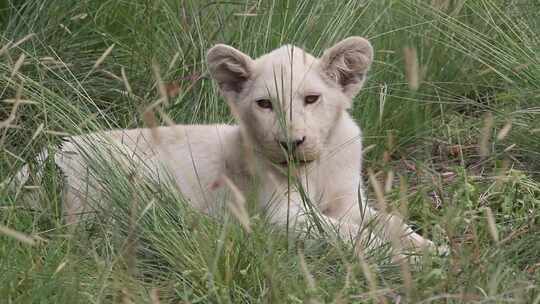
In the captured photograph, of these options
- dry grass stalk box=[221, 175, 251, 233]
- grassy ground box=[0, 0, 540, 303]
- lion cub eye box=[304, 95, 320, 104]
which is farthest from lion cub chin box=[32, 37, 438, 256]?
dry grass stalk box=[221, 175, 251, 233]

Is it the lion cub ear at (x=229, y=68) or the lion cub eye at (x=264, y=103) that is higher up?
the lion cub ear at (x=229, y=68)

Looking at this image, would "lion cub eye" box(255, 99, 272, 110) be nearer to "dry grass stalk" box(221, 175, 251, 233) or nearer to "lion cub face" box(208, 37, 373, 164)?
"lion cub face" box(208, 37, 373, 164)

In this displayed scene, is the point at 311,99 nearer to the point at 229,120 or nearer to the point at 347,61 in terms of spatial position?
the point at 347,61

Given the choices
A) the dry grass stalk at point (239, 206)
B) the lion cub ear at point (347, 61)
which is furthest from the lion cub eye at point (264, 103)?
the dry grass stalk at point (239, 206)

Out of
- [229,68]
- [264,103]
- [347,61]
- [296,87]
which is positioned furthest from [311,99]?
[229,68]

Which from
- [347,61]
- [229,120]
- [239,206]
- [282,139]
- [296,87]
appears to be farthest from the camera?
[229,120]

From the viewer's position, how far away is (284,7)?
6785 millimetres

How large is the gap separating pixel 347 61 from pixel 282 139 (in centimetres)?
65

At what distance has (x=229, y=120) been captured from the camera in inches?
253

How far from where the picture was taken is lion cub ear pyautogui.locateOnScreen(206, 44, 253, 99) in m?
5.33

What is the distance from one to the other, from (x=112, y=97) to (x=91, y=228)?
7.39 ft

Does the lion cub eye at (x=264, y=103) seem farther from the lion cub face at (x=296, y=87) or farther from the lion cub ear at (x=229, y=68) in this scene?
the lion cub ear at (x=229, y=68)

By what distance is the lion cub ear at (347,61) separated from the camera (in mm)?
5289

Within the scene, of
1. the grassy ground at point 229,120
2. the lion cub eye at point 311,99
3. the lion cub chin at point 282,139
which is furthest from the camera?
the lion cub eye at point 311,99
